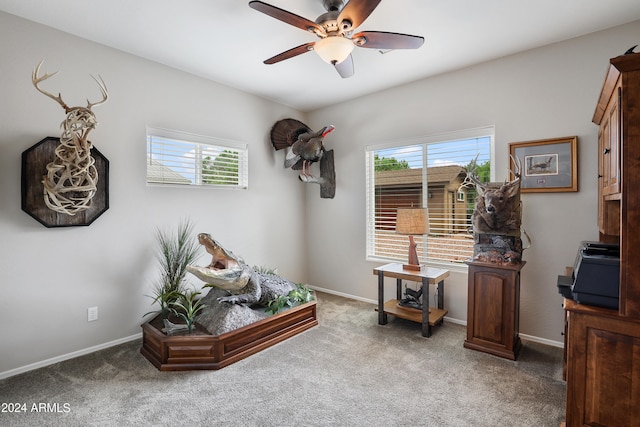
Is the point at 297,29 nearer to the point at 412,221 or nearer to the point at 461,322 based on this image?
the point at 412,221

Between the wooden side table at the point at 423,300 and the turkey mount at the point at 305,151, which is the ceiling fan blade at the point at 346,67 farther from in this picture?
the wooden side table at the point at 423,300

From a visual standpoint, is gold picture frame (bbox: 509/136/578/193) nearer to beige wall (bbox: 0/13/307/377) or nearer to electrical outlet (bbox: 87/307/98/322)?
beige wall (bbox: 0/13/307/377)

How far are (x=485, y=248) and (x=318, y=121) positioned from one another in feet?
9.90

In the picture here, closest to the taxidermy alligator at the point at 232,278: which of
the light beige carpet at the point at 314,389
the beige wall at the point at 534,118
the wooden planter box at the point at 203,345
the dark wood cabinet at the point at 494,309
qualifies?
the wooden planter box at the point at 203,345

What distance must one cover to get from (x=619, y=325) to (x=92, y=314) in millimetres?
3825

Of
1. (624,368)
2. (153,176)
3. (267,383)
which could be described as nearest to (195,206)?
(153,176)

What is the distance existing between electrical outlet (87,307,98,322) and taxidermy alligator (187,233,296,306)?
999mm

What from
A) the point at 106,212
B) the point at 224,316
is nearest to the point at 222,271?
the point at 224,316

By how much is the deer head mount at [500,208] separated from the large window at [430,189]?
45cm

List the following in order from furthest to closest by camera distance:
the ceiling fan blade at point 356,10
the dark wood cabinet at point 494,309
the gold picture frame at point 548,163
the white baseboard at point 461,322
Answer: the white baseboard at point 461,322 → the gold picture frame at point 548,163 → the dark wood cabinet at point 494,309 → the ceiling fan blade at point 356,10

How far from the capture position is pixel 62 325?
8.74ft

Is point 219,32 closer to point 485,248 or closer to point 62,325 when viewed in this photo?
point 62,325

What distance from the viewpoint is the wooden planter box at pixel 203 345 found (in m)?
2.52

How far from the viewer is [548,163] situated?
286 cm
